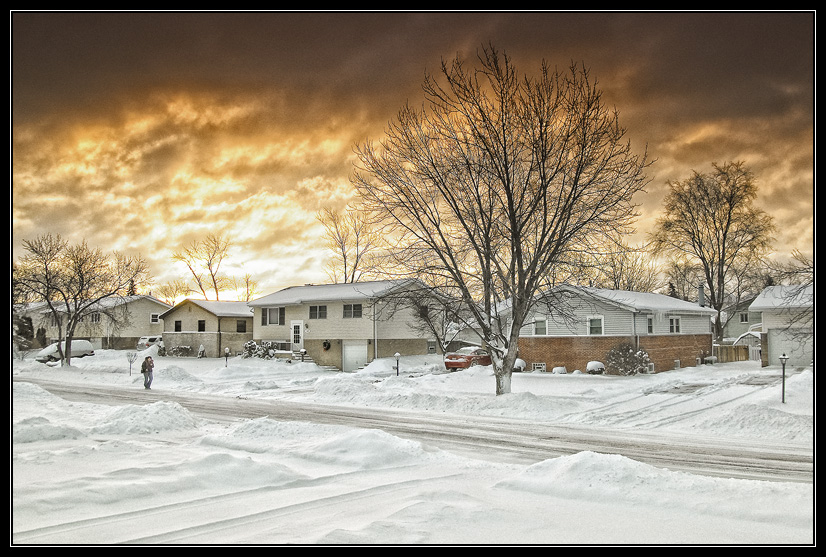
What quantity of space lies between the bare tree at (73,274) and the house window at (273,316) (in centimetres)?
922

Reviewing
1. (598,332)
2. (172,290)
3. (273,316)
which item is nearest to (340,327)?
(273,316)

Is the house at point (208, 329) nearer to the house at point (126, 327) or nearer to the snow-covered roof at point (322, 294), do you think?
the snow-covered roof at point (322, 294)

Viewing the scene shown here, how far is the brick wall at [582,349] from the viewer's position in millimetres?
31781

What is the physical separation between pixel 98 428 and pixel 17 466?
156 inches

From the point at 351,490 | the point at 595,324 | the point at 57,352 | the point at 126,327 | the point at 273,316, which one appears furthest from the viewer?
the point at 126,327

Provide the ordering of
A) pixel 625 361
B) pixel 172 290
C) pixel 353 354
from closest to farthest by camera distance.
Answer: pixel 625 361 < pixel 353 354 < pixel 172 290

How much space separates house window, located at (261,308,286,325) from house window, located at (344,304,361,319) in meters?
5.46

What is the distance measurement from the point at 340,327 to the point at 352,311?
1.27 m

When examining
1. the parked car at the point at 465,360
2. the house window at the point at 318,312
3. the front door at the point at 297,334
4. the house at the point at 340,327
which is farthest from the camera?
the front door at the point at 297,334

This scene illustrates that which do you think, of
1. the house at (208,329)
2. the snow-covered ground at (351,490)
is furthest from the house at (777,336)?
the house at (208,329)

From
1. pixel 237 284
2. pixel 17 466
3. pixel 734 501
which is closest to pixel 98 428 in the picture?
pixel 17 466

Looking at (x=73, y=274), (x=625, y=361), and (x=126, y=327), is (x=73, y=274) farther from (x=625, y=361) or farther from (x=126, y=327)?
(x=625, y=361)

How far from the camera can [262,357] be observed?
1622 inches

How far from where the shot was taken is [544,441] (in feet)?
43.5
